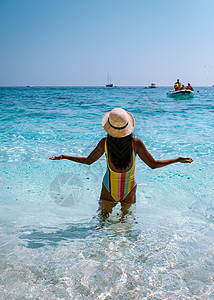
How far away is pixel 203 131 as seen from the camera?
10141mm

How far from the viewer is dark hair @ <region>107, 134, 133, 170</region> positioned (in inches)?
102

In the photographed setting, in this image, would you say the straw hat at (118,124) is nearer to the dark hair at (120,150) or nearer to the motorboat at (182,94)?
the dark hair at (120,150)

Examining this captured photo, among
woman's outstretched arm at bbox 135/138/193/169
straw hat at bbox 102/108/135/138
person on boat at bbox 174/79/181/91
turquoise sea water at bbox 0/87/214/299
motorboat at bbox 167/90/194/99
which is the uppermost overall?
person on boat at bbox 174/79/181/91

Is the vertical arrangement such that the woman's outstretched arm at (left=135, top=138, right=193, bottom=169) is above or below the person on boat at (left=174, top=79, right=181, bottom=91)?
below

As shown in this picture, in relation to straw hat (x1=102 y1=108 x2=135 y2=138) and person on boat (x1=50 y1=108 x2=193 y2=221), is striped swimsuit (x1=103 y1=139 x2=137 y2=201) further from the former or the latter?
straw hat (x1=102 y1=108 x2=135 y2=138)

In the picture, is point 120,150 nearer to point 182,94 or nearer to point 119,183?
point 119,183

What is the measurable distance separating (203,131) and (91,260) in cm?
916

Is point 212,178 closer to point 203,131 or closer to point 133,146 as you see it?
point 133,146

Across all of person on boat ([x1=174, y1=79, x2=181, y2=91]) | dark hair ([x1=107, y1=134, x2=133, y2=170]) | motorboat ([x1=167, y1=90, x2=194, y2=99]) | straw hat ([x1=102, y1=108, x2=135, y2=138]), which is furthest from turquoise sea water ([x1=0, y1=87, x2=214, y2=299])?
person on boat ([x1=174, y1=79, x2=181, y2=91])

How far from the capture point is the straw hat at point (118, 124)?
8.02 feet

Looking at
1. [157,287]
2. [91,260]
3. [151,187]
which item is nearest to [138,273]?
[157,287]

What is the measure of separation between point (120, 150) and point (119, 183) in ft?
1.49

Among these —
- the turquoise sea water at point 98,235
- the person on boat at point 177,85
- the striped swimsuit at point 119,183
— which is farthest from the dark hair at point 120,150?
the person on boat at point 177,85

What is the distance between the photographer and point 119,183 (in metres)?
2.84
